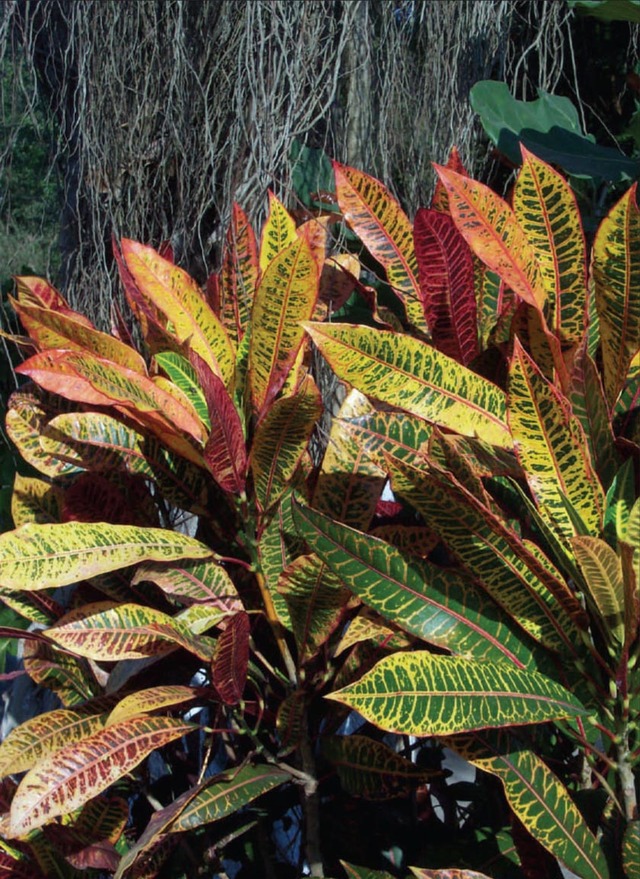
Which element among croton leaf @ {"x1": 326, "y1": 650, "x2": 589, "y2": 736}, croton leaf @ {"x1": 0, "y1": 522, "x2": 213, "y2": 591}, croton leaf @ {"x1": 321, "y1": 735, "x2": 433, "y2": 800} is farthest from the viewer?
croton leaf @ {"x1": 321, "y1": 735, "x2": 433, "y2": 800}

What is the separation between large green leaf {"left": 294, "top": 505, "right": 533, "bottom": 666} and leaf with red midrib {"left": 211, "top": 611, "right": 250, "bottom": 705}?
0.14m

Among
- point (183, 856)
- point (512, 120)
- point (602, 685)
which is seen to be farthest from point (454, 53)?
point (183, 856)

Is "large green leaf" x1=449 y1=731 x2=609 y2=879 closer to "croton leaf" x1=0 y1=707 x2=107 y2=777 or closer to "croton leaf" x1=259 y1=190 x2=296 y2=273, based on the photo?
"croton leaf" x1=0 y1=707 x2=107 y2=777

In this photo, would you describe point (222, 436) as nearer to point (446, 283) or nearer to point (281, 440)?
point (281, 440)

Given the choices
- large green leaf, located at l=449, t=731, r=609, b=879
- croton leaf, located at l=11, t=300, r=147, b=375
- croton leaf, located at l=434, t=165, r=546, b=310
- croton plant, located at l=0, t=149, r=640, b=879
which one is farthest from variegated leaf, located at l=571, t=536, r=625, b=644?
croton leaf, located at l=11, t=300, r=147, b=375

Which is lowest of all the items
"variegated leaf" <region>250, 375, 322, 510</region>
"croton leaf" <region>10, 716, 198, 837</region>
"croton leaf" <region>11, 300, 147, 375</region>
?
"croton leaf" <region>10, 716, 198, 837</region>

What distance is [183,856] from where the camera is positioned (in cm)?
100

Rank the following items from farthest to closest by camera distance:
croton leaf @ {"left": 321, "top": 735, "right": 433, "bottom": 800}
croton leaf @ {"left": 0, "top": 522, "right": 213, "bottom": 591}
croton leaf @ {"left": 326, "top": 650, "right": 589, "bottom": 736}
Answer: croton leaf @ {"left": 321, "top": 735, "right": 433, "bottom": 800}, croton leaf @ {"left": 0, "top": 522, "right": 213, "bottom": 591}, croton leaf @ {"left": 326, "top": 650, "right": 589, "bottom": 736}

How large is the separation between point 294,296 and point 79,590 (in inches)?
17.5

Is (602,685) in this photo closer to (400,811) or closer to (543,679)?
(543,679)

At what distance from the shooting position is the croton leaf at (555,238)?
764mm

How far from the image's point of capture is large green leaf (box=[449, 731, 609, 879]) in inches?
25.6

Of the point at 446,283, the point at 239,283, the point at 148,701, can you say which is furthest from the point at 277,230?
the point at 148,701

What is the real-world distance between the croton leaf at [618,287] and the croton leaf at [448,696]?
0.91ft
